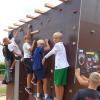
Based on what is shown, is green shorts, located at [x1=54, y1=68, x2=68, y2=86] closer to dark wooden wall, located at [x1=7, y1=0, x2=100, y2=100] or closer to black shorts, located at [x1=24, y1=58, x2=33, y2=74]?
dark wooden wall, located at [x1=7, y1=0, x2=100, y2=100]

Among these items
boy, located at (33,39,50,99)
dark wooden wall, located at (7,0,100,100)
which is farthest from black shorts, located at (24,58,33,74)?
dark wooden wall, located at (7,0,100,100)

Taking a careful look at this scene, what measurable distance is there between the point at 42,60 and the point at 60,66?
3.20 feet

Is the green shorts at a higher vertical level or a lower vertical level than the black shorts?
lower

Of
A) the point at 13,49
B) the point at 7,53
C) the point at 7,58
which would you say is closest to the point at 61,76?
the point at 13,49

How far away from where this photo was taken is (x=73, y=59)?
6.57 m

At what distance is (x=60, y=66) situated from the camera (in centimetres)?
669

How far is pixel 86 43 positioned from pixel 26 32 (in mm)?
3470

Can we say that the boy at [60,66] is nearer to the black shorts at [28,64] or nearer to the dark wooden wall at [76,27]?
the dark wooden wall at [76,27]

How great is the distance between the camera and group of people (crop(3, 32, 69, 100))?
6729mm

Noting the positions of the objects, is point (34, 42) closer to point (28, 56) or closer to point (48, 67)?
point (28, 56)

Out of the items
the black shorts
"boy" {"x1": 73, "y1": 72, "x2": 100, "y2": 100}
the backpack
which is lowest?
"boy" {"x1": 73, "y1": 72, "x2": 100, "y2": 100}

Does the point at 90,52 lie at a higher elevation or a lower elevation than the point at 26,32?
lower

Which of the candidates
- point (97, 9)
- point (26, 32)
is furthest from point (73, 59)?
point (26, 32)

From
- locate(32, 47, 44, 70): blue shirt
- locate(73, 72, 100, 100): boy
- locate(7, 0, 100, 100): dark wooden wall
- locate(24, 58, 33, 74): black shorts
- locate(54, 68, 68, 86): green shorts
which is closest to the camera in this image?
locate(73, 72, 100, 100): boy
